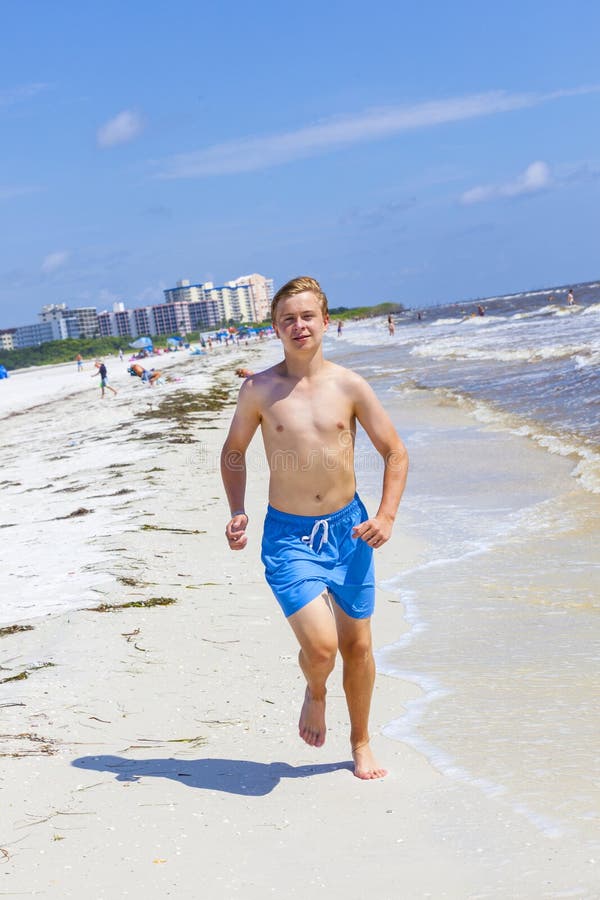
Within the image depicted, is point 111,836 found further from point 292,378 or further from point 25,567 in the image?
point 25,567

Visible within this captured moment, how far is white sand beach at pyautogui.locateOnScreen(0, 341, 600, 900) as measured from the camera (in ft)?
9.46

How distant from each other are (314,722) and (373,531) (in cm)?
73

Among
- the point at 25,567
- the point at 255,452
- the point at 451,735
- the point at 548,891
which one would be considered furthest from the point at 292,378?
the point at 255,452

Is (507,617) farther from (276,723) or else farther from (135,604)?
(135,604)

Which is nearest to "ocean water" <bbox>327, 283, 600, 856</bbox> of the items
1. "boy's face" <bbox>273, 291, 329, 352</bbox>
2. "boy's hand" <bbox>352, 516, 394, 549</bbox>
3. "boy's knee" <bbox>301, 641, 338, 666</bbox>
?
"boy's knee" <bbox>301, 641, 338, 666</bbox>

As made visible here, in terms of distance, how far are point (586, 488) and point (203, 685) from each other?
18.6 feet

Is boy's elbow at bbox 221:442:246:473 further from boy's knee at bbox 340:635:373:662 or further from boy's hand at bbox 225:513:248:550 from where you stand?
boy's knee at bbox 340:635:373:662

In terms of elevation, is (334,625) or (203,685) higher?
(334,625)

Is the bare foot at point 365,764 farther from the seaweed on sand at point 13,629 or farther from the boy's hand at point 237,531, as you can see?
the seaweed on sand at point 13,629

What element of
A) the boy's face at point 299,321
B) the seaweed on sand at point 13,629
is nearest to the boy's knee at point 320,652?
the boy's face at point 299,321

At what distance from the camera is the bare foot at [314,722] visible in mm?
3637

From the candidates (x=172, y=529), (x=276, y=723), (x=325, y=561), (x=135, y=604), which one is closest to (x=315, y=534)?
(x=325, y=561)

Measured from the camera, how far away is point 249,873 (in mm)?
2861

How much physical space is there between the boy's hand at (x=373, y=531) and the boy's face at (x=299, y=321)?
2.32 feet
